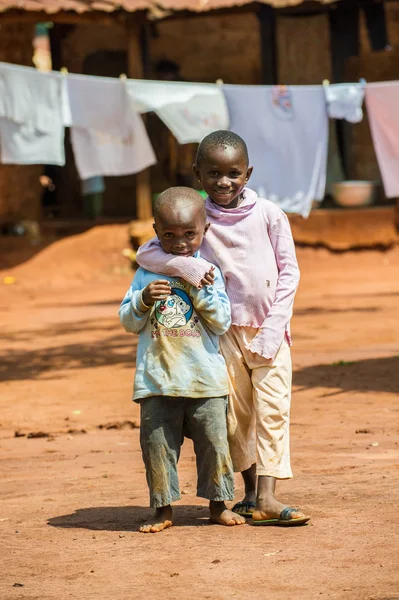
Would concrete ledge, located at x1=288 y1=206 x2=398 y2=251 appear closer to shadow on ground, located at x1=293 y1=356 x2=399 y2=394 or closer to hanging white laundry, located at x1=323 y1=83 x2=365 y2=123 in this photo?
hanging white laundry, located at x1=323 y1=83 x2=365 y2=123

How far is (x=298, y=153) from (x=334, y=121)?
3.35m

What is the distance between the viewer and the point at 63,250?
14.5 m

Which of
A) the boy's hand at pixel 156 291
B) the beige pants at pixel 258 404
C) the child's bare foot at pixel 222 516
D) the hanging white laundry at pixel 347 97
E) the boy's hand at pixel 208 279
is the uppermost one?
the hanging white laundry at pixel 347 97

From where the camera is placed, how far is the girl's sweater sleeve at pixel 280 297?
390 cm

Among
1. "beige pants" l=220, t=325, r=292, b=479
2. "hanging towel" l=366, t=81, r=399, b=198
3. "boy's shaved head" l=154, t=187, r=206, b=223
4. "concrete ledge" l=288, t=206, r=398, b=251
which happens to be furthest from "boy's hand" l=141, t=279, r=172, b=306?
"concrete ledge" l=288, t=206, r=398, b=251

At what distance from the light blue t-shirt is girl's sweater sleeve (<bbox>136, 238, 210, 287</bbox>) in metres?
0.05

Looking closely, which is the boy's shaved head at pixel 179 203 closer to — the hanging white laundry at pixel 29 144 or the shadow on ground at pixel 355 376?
the shadow on ground at pixel 355 376

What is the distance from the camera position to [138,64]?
14406mm

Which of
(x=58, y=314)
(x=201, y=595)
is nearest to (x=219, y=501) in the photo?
(x=201, y=595)

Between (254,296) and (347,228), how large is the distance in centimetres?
1130

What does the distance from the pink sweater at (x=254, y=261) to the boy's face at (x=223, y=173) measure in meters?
0.06

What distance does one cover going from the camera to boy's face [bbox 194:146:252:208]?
12.8 feet

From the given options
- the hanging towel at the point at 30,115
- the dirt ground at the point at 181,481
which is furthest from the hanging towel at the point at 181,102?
the dirt ground at the point at 181,481

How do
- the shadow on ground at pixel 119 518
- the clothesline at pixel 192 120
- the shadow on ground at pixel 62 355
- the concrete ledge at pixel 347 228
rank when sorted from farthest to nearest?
the concrete ledge at pixel 347 228
the clothesline at pixel 192 120
the shadow on ground at pixel 62 355
the shadow on ground at pixel 119 518
